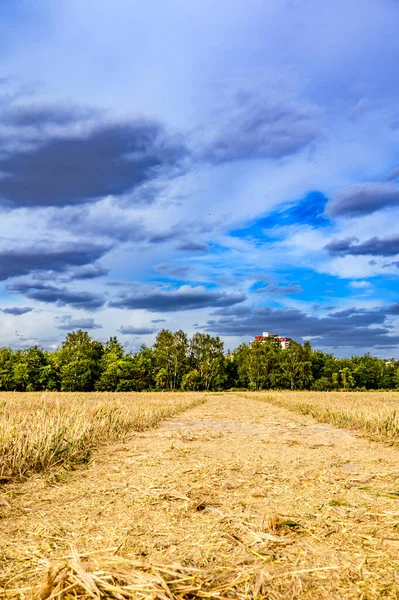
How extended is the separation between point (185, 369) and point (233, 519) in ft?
246

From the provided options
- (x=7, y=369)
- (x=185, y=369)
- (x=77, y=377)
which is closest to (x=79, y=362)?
(x=77, y=377)

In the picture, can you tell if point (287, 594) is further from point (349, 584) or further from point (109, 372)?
point (109, 372)

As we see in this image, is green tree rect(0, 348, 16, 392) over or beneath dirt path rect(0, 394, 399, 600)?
over

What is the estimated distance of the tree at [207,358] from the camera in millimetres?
79250

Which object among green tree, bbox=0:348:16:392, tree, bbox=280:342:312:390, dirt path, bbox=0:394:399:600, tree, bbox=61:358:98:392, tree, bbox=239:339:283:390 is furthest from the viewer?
tree, bbox=280:342:312:390

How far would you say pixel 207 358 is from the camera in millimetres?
80688

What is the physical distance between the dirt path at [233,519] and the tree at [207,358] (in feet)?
230

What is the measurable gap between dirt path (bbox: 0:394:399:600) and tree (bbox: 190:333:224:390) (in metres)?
70.2

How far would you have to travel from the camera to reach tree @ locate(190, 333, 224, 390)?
260 ft

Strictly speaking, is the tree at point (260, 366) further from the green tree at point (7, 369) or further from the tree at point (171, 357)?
the green tree at point (7, 369)

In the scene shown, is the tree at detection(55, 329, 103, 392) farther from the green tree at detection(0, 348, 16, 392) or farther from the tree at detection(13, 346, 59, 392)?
the green tree at detection(0, 348, 16, 392)

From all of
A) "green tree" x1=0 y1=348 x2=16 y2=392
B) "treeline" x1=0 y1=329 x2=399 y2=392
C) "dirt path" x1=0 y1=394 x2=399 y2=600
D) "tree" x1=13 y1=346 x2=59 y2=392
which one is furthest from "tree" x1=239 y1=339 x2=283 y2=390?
"dirt path" x1=0 y1=394 x2=399 y2=600

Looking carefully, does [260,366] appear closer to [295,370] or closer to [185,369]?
[295,370]

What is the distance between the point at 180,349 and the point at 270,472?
73.4m
